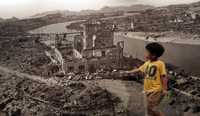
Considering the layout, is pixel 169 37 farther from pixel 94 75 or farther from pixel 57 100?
pixel 57 100

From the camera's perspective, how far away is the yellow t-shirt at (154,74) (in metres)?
9.26

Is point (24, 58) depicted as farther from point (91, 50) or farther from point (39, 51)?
point (91, 50)

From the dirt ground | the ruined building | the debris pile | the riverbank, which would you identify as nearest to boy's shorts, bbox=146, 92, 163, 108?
the dirt ground

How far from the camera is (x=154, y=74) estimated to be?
30.4 ft

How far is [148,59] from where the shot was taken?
9.29 m

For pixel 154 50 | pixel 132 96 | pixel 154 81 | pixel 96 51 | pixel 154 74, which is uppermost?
pixel 154 50

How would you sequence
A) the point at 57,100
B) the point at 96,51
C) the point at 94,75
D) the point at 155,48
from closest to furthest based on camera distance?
the point at 155,48, the point at 57,100, the point at 94,75, the point at 96,51

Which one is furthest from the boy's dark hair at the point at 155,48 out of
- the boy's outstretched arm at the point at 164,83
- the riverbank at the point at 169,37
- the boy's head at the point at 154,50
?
the riverbank at the point at 169,37

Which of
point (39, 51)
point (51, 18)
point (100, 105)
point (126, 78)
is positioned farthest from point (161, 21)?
point (100, 105)

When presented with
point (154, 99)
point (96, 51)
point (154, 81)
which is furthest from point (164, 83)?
point (96, 51)

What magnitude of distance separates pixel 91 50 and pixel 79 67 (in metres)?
2.97

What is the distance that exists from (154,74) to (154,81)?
19cm

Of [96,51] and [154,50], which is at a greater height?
[154,50]

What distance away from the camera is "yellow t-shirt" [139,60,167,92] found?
9.26 meters
